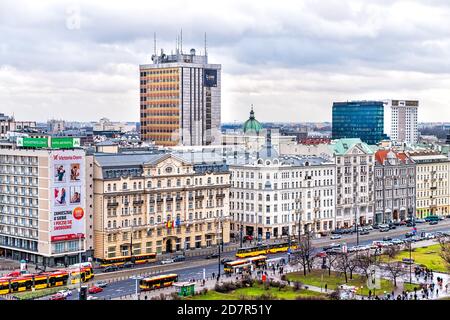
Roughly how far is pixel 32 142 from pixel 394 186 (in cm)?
3457

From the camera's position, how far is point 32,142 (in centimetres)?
4406

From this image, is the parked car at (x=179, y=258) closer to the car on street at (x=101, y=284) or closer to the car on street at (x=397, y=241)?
the car on street at (x=101, y=284)

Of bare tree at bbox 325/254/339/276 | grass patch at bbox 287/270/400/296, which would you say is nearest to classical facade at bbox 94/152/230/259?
bare tree at bbox 325/254/339/276

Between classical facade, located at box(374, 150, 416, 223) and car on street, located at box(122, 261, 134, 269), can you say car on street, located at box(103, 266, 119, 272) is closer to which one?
car on street, located at box(122, 261, 134, 269)

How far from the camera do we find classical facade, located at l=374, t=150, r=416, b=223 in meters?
65.1

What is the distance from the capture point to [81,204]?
144 feet

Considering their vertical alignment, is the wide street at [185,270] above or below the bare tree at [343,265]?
below

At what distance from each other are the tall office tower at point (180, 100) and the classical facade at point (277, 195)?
2693 centimetres

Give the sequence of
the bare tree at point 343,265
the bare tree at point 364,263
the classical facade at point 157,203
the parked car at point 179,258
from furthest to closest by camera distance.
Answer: the parked car at point 179,258
the classical facade at point 157,203
the bare tree at point 364,263
the bare tree at point 343,265

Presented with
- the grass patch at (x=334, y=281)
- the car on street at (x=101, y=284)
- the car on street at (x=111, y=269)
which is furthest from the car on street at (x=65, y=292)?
the grass patch at (x=334, y=281)

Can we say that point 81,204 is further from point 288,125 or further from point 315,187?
point 288,125

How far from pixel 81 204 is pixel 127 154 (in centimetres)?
521

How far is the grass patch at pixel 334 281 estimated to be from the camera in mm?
36278
